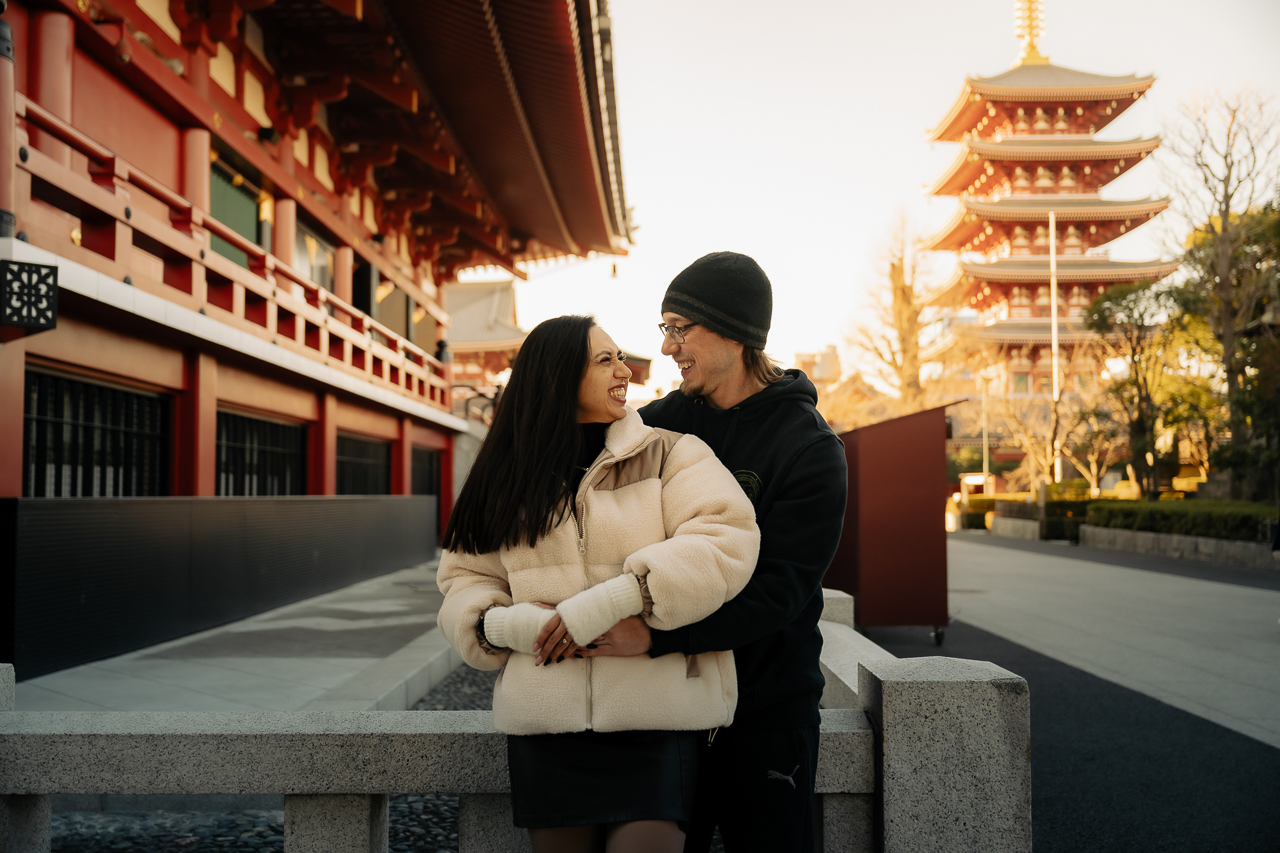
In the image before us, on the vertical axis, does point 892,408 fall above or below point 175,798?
above

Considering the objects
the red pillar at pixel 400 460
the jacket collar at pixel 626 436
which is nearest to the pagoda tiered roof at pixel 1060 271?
the red pillar at pixel 400 460

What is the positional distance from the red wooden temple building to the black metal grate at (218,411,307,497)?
1.5 inches

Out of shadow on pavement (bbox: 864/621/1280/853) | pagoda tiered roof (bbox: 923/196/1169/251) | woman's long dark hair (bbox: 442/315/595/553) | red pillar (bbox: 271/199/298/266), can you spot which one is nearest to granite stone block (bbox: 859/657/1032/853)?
woman's long dark hair (bbox: 442/315/595/553)

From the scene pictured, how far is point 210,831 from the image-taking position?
3.39 meters

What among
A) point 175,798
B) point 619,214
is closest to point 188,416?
point 175,798

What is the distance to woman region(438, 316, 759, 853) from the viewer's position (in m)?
1.59

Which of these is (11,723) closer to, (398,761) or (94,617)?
(398,761)

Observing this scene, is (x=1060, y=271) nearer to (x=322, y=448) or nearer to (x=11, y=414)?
(x=322, y=448)

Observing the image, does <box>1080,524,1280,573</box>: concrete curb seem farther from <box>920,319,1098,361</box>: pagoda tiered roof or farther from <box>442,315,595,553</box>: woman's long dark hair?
<box>442,315,595,553</box>: woman's long dark hair

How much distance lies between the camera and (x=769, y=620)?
168 centimetres

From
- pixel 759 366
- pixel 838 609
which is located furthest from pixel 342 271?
pixel 759 366

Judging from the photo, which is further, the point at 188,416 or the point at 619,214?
the point at 619,214

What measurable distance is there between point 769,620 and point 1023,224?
38.3 metres

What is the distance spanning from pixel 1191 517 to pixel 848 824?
1673cm
